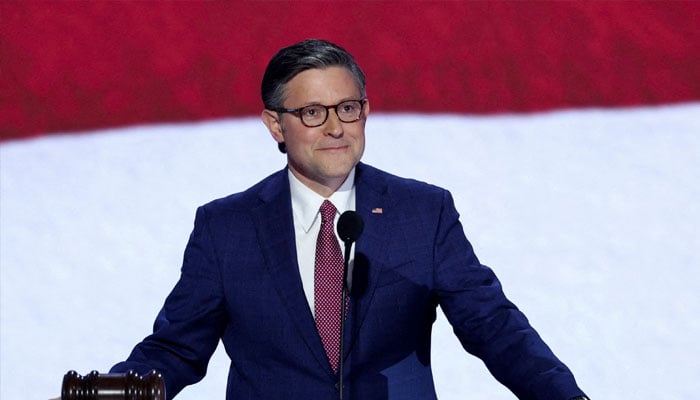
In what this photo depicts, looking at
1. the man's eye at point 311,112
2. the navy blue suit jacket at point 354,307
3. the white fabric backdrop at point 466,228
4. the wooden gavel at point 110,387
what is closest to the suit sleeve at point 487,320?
the navy blue suit jacket at point 354,307

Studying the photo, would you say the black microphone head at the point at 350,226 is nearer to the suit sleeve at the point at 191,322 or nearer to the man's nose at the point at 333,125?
the man's nose at the point at 333,125

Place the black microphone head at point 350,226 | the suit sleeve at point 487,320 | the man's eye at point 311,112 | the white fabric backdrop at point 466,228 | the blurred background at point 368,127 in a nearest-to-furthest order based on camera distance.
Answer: the black microphone head at point 350,226
the suit sleeve at point 487,320
the man's eye at point 311,112
the white fabric backdrop at point 466,228
the blurred background at point 368,127

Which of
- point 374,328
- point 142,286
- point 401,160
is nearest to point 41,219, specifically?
point 142,286

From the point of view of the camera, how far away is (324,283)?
1930 millimetres

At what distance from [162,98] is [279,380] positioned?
146 centimetres

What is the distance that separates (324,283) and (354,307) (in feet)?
0.23

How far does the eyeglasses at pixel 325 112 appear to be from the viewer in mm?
1900

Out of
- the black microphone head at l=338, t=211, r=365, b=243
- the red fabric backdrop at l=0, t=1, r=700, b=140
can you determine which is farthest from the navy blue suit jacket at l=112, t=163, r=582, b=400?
the red fabric backdrop at l=0, t=1, r=700, b=140

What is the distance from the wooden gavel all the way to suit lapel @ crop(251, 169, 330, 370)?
51 cm

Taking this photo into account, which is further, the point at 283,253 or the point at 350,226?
the point at 283,253

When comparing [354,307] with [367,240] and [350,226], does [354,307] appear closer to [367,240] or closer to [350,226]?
[367,240]

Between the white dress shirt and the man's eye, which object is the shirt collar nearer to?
the white dress shirt

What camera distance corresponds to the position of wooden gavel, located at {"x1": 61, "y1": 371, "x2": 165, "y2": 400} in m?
1.40

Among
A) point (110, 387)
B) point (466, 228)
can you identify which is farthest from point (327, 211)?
point (466, 228)
